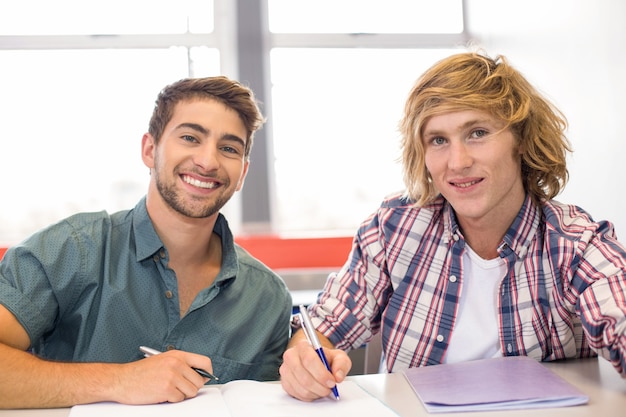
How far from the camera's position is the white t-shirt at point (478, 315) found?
5.00ft

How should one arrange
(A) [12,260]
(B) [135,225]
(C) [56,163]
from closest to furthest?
(A) [12,260] → (B) [135,225] → (C) [56,163]

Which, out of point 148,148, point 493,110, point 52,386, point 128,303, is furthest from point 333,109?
point 52,386

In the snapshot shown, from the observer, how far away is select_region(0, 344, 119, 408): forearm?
45.8 inches

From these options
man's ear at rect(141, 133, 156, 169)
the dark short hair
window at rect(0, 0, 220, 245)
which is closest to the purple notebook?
the dark short hair

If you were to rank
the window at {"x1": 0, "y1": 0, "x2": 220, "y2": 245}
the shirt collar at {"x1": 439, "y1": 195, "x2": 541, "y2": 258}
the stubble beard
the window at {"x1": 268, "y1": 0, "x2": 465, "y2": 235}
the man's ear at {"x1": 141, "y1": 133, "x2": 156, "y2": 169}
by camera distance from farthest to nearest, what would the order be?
the window at {"x1": 268, "y1": 0, "x2": 465, "y2": 235} → the window at {"x1": 0, "y1": 0, "x2": 220, "y2": 245} → the man's ear at {"x1": 141, "y1": 133, "x2": 156, "y2": 169} → the stubble beard → the shirt collar at {"x1": 439, "y1": 195, "x2": 541, "y2": 258}

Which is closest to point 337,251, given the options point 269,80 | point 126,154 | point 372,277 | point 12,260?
point 269,80

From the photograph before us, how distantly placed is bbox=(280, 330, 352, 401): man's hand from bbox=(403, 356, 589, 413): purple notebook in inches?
5.6

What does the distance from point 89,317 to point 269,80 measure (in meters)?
2.51

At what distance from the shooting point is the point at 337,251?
378cm

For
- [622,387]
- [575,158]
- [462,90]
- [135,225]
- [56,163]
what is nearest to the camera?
[622,387]

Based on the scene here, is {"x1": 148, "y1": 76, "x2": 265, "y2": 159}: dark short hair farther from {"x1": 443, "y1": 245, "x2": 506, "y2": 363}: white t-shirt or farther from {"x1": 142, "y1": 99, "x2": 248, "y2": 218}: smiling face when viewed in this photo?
{"x1": 443, "y1": 245, "x2": 506, "y2": 363}: white t-shirt

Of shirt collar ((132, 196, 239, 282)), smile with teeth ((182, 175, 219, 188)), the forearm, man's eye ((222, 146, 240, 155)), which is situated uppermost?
man's eye ((222, 146, 240, 155))

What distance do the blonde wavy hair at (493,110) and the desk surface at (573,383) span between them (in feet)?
1.44

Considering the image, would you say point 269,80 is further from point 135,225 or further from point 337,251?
point 135,225
